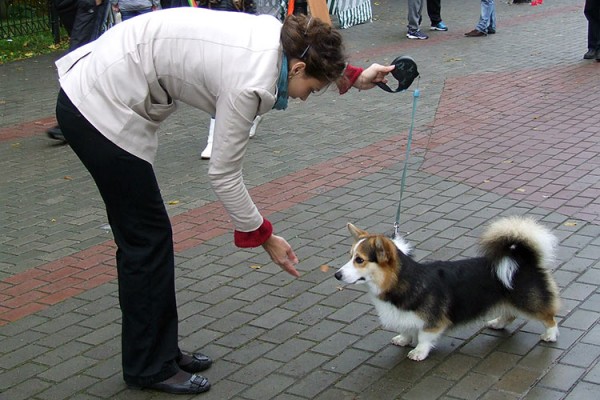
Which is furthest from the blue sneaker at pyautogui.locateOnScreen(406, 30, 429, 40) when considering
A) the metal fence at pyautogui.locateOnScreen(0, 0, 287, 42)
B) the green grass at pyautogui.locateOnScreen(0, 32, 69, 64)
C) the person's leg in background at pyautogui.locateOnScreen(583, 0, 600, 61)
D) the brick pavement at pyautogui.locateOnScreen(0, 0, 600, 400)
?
the metal fence at pyautogui.locateOnScreen(0, 0, 287, 42)

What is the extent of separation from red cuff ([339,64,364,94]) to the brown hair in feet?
1.36

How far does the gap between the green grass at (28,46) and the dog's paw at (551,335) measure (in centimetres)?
1217

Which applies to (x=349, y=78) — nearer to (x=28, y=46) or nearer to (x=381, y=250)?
(x=381, y=250)

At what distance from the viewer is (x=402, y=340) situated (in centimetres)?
444

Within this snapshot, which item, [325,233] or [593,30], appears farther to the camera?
[593,30]

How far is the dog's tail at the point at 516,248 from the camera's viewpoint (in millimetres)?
4254

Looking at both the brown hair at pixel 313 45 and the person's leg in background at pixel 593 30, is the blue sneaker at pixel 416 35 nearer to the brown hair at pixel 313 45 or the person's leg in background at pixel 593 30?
the person's leg in background at pixel 593 30

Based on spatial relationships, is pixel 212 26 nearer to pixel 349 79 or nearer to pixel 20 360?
pixel 349 79

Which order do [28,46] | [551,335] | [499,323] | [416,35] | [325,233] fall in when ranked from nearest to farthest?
1. [551,335]
2. [499,323]
3. [325,233]
4. [416,35]
5. [28,46]

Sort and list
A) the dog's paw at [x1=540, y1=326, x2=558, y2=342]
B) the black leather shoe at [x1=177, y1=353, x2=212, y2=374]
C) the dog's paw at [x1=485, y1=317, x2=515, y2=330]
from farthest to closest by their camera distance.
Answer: the dog's paw at [x1=485, y1=317, x2=515, y2=330]
the dog's paw at [x1=540, y1=326, x2=558, y2=342]
the black leather shoe at [x1=177, y1=353, x2=212, y2=374]

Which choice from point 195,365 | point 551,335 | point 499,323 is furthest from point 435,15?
point 195,365

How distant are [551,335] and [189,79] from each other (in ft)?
7.60

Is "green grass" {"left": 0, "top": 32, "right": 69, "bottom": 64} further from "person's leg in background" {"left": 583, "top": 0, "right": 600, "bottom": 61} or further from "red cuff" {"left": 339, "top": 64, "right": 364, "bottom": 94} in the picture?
"red cuff" {"left": 339, "top": 64, "right": 364, "bottom": 94}

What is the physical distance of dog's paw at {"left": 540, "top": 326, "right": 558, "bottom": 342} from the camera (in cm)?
436
